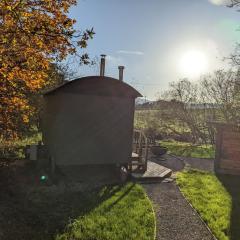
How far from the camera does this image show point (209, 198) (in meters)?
10.8

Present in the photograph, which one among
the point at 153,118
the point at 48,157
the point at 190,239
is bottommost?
the point at 190,239

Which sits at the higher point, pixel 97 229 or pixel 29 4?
pixel 29 4

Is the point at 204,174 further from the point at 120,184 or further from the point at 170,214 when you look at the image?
the point at 170,214

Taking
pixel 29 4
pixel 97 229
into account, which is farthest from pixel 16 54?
pixel 97 229

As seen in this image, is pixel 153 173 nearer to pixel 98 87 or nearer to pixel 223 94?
pixel 98 87

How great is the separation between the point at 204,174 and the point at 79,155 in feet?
20.6

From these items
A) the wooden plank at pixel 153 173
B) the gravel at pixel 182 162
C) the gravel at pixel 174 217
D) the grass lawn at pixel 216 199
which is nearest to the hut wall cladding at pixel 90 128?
the wooden plank at pixel 153 173

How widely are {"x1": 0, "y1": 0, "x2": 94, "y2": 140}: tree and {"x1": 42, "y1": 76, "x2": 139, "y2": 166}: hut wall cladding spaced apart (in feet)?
6.23

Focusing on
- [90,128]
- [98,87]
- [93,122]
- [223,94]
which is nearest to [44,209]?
[90,128]

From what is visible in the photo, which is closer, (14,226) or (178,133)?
(14,226)

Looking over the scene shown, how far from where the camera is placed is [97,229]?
750 cm

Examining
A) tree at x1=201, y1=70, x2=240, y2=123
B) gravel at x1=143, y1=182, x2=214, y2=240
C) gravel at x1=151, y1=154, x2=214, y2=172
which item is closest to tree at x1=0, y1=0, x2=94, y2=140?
gravel at x1=143, y1=182, x2=214, y2=240

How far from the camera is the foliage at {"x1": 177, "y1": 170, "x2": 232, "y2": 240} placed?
8.26m

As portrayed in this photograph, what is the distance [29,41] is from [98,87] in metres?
4.39
